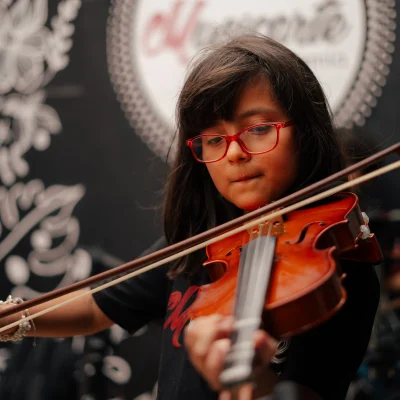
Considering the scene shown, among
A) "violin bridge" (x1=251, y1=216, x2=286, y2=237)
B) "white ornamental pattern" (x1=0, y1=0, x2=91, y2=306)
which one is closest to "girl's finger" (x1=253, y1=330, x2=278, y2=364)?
"violin bridge" (x1=251, y1=216, x2=286, y2=237)

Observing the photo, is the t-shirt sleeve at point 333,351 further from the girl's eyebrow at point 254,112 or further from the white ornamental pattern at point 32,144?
the white ornamental pattern at point 32,144

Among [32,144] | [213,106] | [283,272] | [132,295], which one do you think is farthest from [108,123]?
[283,272]

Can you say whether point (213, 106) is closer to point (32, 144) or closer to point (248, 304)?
point (248, 304)

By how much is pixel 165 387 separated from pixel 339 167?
14.6 inches

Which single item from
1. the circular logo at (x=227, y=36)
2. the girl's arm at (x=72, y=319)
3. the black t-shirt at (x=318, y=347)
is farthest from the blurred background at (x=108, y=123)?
the black t-shirt at (x=318, y=347)

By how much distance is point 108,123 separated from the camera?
5.56ft

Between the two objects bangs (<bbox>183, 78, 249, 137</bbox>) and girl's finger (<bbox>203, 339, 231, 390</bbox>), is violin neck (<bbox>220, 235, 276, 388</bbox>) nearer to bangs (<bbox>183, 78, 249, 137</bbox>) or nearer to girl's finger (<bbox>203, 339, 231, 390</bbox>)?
girl's finger (<bbox>203, 339, 231, 390</bbox>)

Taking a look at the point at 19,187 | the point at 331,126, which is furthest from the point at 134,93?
the point at 331,126

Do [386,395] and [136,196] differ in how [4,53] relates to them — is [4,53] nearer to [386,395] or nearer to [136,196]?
[136,196]

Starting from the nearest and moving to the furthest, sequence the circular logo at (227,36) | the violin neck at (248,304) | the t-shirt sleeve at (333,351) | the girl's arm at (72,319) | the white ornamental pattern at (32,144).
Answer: the violin neck at (248,304), the t-shirt sleeve at (333,351), the girl's arm at (72,319), the circular logo at (227,36), the white ornamental pattern at (32,144)

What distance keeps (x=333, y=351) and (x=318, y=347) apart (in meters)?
0.02

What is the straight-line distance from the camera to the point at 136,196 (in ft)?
5.46

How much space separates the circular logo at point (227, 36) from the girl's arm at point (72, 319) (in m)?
0.56

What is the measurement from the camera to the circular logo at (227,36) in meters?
1.45
